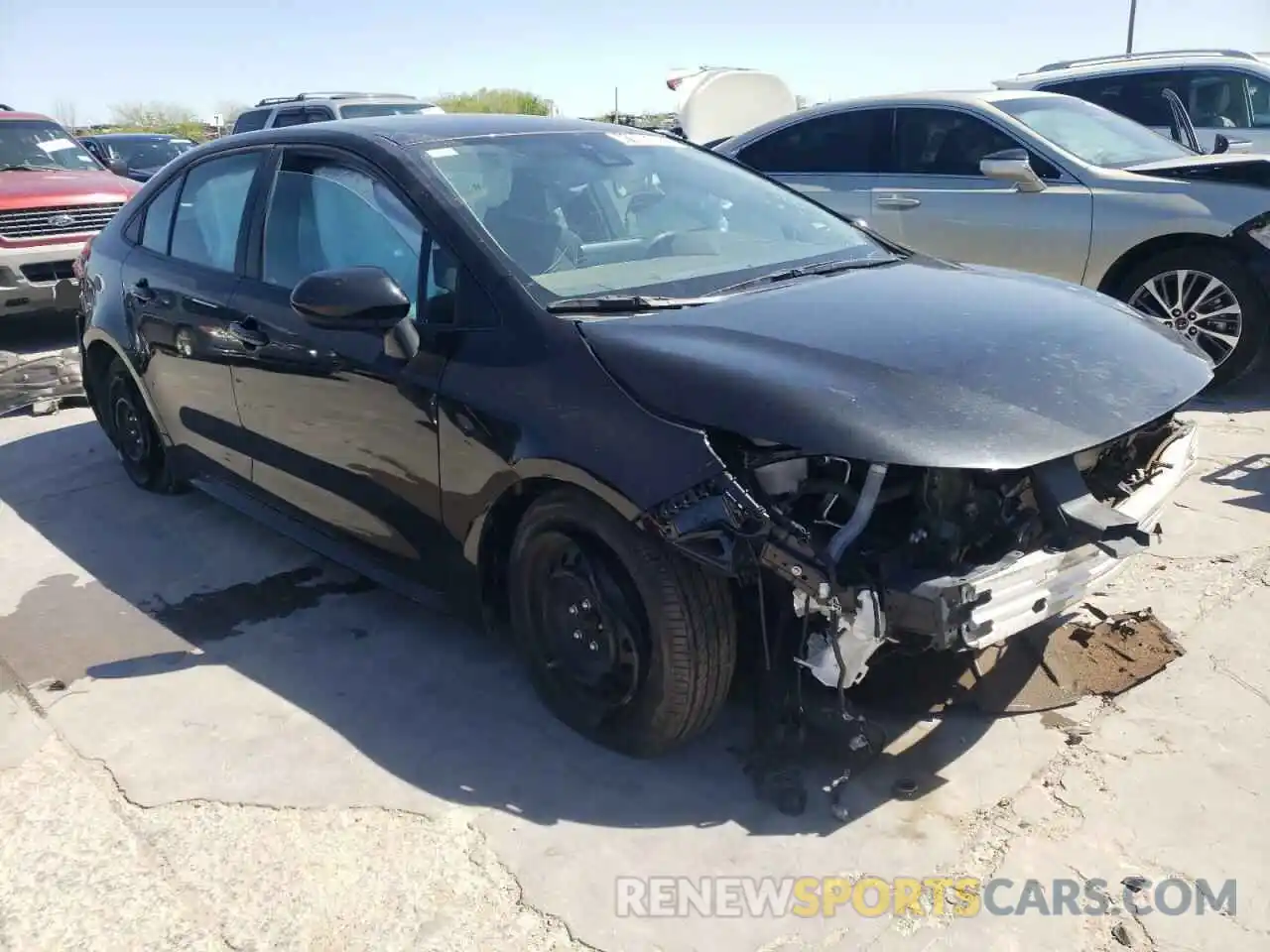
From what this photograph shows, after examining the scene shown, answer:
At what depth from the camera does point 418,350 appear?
3236 millimetres

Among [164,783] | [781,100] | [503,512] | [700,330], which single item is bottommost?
[164,783]

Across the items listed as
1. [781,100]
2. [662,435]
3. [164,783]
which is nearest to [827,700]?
[662,435]

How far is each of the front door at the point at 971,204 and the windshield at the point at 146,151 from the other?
12.2m

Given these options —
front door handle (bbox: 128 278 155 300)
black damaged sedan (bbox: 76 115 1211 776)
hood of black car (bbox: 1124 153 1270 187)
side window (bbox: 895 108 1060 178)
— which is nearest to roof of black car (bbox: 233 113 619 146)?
black damaged sedan (bbox: 76 115 1211 776)

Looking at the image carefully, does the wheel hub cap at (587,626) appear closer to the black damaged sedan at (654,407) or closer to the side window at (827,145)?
the black damaged sedan at (654,407)

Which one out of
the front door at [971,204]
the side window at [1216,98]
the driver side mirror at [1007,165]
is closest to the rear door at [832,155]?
the front door at [971,204]

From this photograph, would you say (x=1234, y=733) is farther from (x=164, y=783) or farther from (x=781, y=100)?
(x=781, y=100)

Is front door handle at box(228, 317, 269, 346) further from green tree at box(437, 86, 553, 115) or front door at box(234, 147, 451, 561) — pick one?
green tree at box(437, 86, 553, 115)

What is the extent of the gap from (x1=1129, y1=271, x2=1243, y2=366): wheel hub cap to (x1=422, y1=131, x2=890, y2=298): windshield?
10.2 ft

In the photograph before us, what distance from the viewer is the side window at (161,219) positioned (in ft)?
15.7

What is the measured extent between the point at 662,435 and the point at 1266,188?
504 cm

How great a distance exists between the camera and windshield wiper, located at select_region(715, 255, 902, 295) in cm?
329

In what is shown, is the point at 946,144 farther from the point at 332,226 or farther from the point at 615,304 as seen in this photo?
the point at 615,304

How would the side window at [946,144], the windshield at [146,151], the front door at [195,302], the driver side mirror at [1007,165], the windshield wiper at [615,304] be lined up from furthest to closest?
1. the windshield at [146,151]
2. the side window at [946,144]
3. the driver side mirror at [1007,165]
4. the front door at [195,302]
5. the windshield wiper at [615,304]
